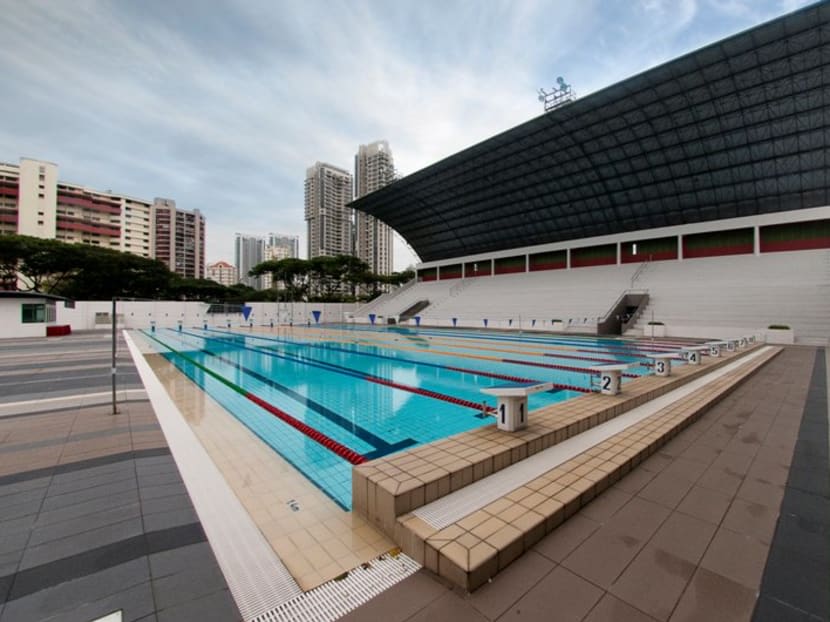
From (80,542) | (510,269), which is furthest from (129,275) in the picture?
(80,542)

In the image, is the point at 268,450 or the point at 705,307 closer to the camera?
the point at 268,450

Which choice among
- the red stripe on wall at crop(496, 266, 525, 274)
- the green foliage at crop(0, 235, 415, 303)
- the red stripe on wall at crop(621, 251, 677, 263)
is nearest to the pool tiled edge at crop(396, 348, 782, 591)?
the red stripe on wall at crop(621, 251, 677, 263)

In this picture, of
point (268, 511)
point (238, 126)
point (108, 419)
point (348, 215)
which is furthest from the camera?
point (348, 215)

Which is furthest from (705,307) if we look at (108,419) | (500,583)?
(108,419)

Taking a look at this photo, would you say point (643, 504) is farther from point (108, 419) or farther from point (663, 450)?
point (108, 419)

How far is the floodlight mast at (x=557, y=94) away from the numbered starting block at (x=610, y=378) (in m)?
32.5

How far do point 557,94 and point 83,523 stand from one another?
37.7 m

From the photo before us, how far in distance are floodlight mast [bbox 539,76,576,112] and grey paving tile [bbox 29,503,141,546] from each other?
36.0 m

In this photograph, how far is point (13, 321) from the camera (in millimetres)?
16531

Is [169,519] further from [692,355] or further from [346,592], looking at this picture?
[692,355]

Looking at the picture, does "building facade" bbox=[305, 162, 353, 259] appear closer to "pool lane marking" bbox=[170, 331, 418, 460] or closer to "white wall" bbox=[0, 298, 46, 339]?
"white wall" bbox=[0, 298, 46, 339]

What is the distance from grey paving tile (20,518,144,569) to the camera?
74.8 inches

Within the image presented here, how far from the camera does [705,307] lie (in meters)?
19.7

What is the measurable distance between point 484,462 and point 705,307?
23.3m
